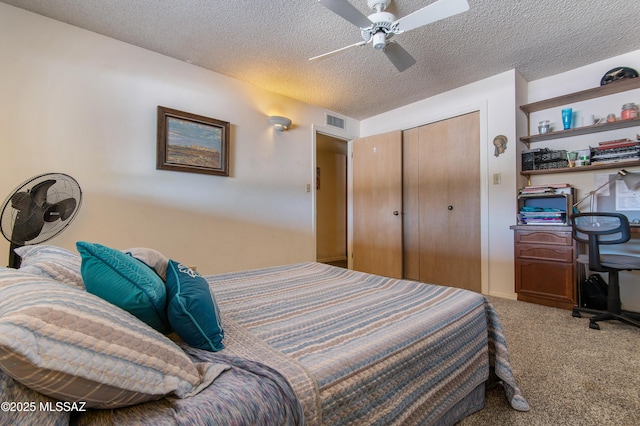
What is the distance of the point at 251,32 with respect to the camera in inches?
90.7

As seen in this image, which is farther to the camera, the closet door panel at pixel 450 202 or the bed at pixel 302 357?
the closet door panel at pixel 450 202

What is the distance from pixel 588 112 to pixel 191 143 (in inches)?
161

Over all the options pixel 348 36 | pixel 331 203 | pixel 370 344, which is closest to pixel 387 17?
pixel 348 36

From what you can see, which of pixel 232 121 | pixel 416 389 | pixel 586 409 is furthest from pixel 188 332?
pixel 232 121

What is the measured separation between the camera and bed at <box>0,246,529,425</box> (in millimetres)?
563

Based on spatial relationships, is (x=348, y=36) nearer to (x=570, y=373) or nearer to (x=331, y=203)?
(x=570, y=373)

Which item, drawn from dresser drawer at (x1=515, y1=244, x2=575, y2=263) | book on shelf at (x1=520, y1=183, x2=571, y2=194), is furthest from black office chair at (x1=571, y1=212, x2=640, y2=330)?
book on shelf at (x1=520, y1=183, x2=571, y2=194)

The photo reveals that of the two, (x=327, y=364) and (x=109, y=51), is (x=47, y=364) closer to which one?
(x=327, y=364)

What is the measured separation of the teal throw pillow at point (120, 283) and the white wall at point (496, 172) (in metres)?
3.32

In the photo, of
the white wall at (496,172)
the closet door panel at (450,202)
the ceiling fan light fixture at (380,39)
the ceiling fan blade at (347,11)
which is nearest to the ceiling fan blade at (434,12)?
the ceiling fan light fixture at (380,39)

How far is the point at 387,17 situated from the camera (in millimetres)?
1814

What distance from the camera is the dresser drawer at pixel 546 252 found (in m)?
2.52

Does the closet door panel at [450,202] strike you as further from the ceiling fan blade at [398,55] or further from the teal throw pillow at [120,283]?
the teal throw pillow at [120,283]

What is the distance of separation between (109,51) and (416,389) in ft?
10.7
